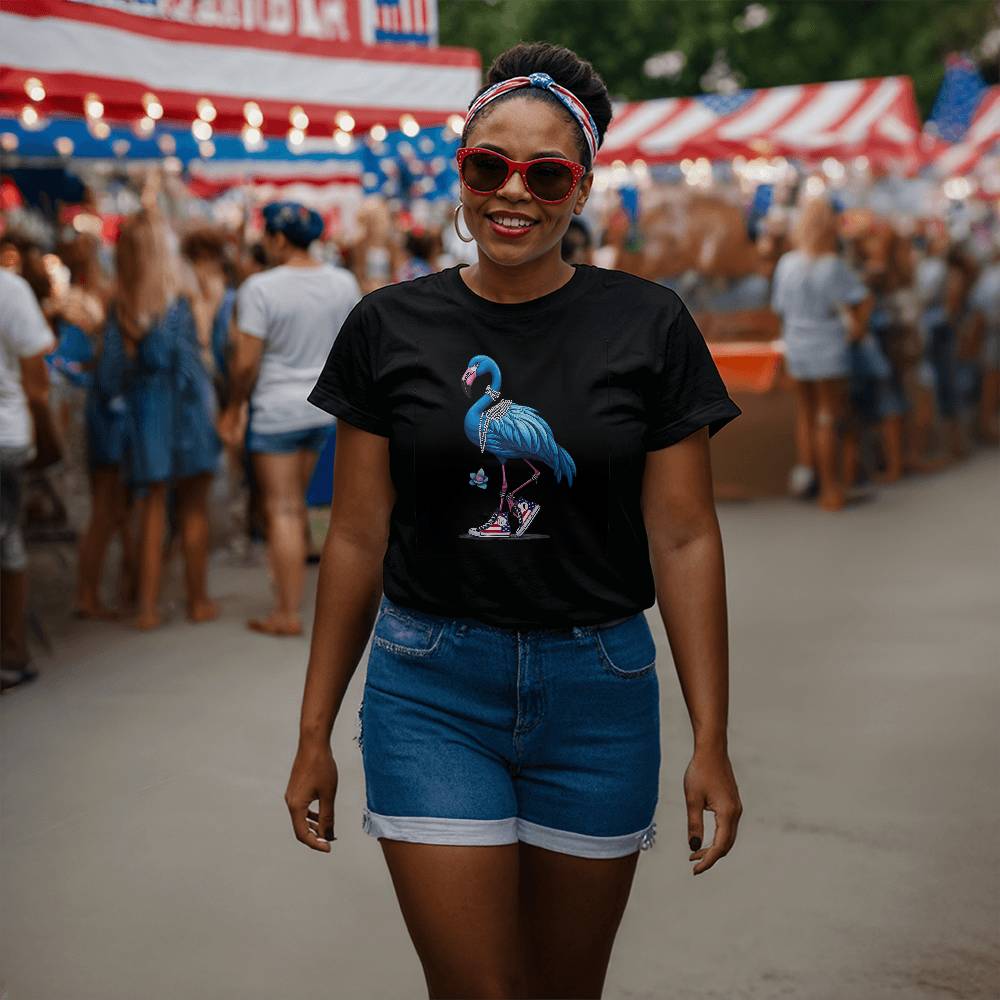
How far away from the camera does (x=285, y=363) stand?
698 cm

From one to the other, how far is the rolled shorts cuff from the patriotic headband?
1081mm

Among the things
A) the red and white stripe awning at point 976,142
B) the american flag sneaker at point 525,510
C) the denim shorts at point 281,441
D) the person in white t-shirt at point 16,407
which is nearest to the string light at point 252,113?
the denim shorts at point 281,441

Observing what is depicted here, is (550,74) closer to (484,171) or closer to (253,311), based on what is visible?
(484,171)

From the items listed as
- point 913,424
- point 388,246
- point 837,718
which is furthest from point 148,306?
point 913,424

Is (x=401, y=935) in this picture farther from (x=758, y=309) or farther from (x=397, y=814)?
(x=758, y=309)

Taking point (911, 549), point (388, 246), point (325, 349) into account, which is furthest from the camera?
point (388, 246)

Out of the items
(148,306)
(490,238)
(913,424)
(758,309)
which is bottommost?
(913,424)

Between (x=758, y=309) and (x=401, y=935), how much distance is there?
9.35 metres

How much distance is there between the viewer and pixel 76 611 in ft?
25.7

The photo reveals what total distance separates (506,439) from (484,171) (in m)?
0.44

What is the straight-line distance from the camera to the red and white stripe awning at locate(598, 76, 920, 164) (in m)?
16.4

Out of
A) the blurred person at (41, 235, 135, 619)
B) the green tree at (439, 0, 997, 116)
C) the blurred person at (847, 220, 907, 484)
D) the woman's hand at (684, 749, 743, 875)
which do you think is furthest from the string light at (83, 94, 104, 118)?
the green tree at (439, 0, 997, 116)

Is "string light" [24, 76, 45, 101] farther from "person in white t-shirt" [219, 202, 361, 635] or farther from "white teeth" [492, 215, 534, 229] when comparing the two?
"white teeth" [492, 215, 534, 229]

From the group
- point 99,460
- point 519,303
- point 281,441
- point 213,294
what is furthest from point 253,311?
point 519,303
